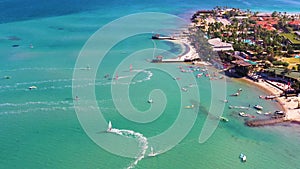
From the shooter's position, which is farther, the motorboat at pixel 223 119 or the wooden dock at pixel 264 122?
the motorboat at pixel 223 119

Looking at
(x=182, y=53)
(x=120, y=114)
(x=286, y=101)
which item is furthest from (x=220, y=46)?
(x=120, y=114)

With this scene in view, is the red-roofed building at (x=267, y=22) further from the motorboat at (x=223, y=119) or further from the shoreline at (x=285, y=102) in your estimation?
the motorboat at (x=223, y=119)

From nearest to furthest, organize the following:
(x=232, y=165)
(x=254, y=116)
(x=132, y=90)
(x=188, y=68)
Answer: (x=232, y=165) → (x=254, y=116) → (x=132, y=90) → (x=188, y=68)

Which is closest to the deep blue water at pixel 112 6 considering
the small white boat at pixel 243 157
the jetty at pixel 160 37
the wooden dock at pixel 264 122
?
the jetty at pixel 160 37

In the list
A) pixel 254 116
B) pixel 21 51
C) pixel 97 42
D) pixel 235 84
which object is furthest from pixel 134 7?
pixel 254 116

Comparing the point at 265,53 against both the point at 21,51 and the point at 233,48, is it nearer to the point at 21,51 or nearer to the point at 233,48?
the point at 233,48

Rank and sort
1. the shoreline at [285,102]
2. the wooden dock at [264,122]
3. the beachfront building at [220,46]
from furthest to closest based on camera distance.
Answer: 1. the beachfront building at [220,46]
2. the shoreline at [285,102]
3. the wooden dock at [264,122]
